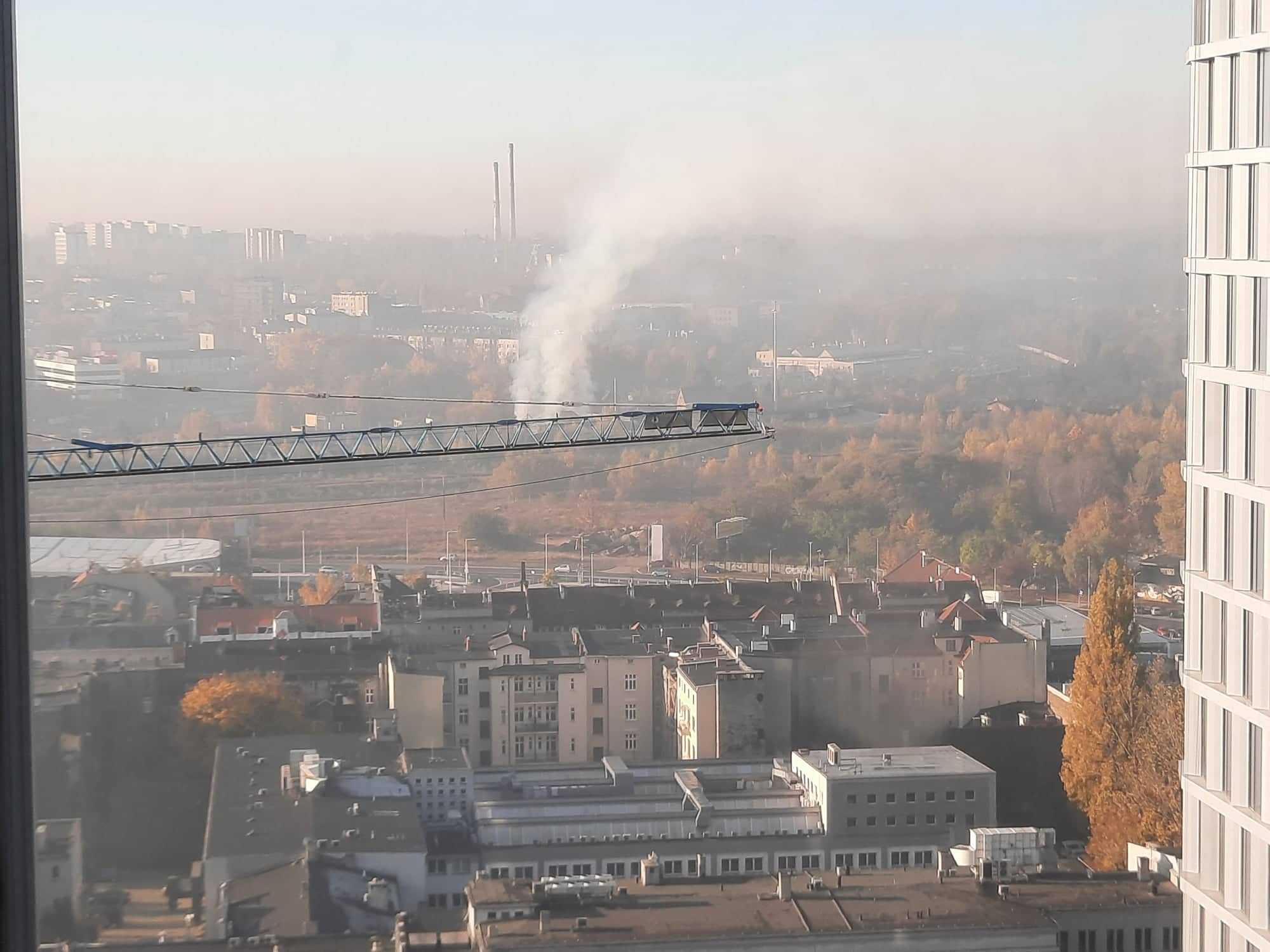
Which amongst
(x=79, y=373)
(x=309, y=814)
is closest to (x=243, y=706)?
(x=309, y=814)

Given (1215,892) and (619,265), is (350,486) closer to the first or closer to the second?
(619,265)

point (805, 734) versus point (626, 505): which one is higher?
point (626, 505)

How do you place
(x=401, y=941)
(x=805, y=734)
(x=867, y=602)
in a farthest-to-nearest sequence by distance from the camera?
(x=867, y=602), (x=805, y=734), (x=401, y=941)

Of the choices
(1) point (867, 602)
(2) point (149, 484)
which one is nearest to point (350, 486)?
(2) point (149, 484)

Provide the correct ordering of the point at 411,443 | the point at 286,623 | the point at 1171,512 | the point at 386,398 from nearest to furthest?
the point at 286,623 < the point at 411,443 < the point at 386,398 < the point at 1171,512

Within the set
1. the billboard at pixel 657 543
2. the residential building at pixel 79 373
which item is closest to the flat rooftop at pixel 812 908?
the billboard at pixel 657 543

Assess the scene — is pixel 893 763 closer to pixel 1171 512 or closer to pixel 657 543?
pixel 657 543

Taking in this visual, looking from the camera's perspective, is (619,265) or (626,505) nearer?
(626,505)

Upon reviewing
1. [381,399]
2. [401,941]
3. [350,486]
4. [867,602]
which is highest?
[381,399]
